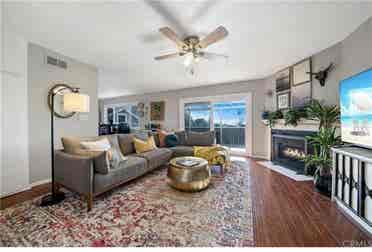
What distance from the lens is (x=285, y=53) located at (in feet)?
9.51

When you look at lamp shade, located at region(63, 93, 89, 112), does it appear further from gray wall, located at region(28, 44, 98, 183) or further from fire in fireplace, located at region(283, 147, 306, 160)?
fire in fireplace, located at region(283, 147, 306, 160)

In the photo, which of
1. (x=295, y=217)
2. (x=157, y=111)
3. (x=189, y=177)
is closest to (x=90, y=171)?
(x=189, y=177)

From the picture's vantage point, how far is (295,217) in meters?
1.71

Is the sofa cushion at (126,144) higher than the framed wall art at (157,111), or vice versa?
the framed wall art at (157,111)

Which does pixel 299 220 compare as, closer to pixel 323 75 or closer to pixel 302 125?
pixel 302 125

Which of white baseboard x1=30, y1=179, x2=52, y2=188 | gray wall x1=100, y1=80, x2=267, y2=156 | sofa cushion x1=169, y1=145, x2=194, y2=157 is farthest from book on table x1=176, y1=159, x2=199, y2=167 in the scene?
gray wall x1=100, y1=80, x2=267, y2=156

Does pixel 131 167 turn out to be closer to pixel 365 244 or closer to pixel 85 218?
pixel 85 218

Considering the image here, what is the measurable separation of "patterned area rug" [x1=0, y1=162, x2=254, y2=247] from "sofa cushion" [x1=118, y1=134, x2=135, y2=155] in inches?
37.0

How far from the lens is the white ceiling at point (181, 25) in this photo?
1727mm

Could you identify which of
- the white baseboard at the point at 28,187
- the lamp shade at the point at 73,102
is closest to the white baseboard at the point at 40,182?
the white baseboard at the point at 28,187

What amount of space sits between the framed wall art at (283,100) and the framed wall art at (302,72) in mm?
333

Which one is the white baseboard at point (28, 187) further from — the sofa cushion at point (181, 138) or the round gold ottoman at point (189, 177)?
the sofa cushion at point (181, 138)
